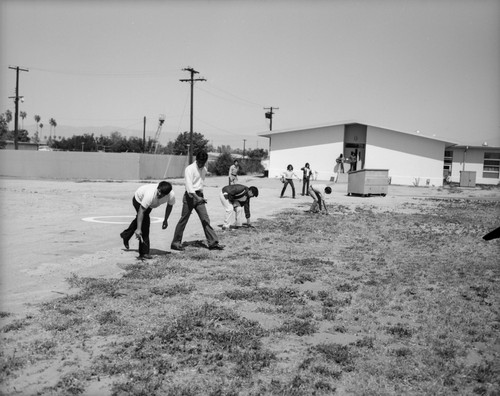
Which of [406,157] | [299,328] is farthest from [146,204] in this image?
[406,157]

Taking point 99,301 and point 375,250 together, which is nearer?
point 99,301

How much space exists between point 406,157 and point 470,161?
12.4 meters

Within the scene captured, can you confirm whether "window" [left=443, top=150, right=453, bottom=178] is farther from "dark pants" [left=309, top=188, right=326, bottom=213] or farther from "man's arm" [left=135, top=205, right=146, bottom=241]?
"man's arm" [left=135, top=205, right=146, bottom=241]

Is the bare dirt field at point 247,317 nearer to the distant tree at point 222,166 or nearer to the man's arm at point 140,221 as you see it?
the man's arm at point 140,221

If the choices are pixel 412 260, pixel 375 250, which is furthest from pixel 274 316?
pixel 375 250

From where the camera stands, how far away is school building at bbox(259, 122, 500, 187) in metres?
42.2

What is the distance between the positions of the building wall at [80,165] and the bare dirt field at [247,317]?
96.9 ft

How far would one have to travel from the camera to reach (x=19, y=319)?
5.11 meters

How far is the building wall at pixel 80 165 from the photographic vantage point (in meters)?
40.2

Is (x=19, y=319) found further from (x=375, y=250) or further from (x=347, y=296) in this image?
(x=375, y=250)

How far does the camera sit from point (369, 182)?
27938 mm

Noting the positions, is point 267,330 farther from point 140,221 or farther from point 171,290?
point 140,221

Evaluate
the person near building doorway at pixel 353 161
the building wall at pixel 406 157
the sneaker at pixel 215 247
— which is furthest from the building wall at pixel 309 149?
the sneaker at pixel 215 247

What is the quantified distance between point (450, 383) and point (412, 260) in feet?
18.3
